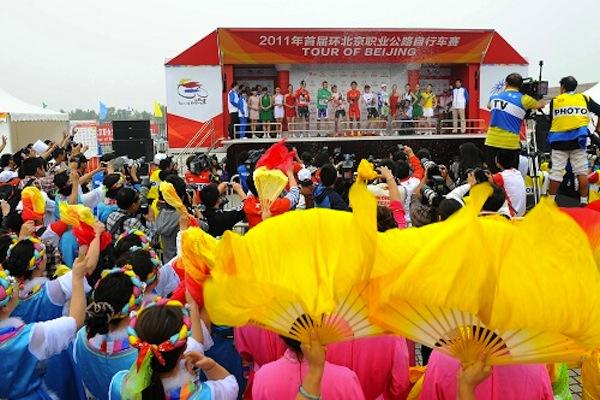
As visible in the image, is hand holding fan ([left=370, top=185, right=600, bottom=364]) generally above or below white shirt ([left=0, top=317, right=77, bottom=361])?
above

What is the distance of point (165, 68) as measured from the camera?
1495cm

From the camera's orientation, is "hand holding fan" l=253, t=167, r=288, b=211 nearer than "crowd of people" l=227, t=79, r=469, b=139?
Yes

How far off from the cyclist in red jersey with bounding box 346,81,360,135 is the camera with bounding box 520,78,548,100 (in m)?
10.8

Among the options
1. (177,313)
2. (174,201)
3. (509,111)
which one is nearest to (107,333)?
(177,313)

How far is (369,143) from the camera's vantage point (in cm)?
1534

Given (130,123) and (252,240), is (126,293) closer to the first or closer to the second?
(252,240)

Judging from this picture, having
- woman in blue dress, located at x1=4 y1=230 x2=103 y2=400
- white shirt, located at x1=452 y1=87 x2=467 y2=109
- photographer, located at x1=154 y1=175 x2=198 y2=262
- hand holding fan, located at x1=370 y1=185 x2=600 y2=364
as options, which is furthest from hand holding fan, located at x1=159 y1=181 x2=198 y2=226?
white shirt, located at x1=452 y1=87 x2=467 y2=109

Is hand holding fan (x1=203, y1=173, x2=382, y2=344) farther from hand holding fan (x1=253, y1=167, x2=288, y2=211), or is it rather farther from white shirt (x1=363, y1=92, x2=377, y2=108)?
white shirt (x1=363, y1=92, x2=377, y2=108)

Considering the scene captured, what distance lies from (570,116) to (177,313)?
15.6 feet

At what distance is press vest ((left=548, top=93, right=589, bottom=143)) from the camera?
17.5ft

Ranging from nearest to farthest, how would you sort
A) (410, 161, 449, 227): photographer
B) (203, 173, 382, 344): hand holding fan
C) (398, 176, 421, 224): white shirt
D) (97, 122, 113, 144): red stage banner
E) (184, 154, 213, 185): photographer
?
(203, 173, 382, 344): hand holding fan → (410, 161, 449, 227): photographer → (398, 176, 421, 224): white shirt → (184, 154, 213, 185): photographer → (97, 122, 113, 144): red stage banner

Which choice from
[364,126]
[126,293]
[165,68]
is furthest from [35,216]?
[364,126]

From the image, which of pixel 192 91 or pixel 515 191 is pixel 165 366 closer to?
pixel 515 191

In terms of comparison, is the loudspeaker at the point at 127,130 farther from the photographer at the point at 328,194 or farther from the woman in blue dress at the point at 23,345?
the woman in blue dress at the point at 23,345
